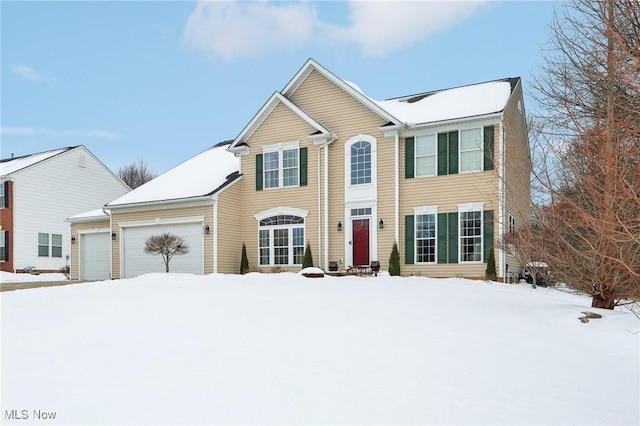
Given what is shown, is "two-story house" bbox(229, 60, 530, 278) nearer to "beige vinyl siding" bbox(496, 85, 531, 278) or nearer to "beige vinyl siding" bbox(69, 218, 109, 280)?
"beige vinyl siding" bbox(496, 85, 531, 278)

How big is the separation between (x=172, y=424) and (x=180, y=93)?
1127 inches

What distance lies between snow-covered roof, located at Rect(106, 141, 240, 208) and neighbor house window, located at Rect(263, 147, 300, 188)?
1.61m

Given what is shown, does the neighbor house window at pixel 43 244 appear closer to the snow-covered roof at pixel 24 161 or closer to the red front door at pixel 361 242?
the snow-covered roof at pixel 24 161

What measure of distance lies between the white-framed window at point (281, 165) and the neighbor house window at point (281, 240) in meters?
1.37

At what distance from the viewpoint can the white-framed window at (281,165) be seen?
63.4 feet

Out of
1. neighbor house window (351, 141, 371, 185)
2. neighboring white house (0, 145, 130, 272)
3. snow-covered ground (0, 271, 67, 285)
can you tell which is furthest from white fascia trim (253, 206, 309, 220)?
neighboring white house (0, 145, 130, 272)

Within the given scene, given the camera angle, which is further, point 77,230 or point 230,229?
point 77,230

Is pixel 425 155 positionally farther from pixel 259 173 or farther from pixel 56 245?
pixel 56 245

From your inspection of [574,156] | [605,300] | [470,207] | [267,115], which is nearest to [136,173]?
[267,115]

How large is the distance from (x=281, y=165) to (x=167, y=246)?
530 cm

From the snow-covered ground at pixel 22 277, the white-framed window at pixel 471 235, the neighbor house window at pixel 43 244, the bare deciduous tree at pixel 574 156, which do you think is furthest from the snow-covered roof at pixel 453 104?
the neighbor house window at pixel 43 244

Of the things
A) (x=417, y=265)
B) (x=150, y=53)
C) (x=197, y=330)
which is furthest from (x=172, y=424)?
(x=150, y=53)

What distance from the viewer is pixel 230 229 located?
19.5m

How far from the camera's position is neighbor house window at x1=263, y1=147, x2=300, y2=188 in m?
19.3
